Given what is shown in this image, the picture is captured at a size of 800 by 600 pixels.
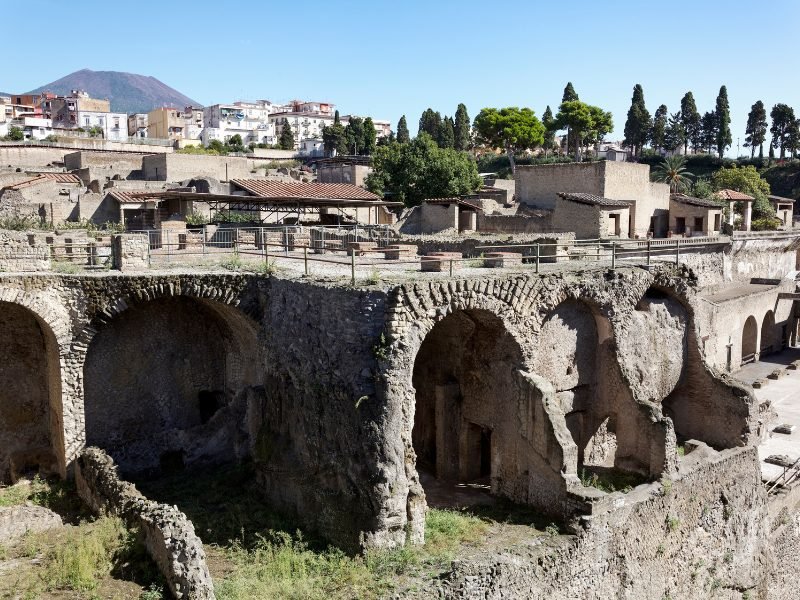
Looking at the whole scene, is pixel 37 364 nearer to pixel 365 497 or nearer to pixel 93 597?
pixel 93 597

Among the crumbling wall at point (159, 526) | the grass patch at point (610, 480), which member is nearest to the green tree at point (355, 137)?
the grass patch at point (610, 480)

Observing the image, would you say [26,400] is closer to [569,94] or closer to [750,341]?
[750,341]

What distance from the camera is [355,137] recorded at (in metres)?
80.5

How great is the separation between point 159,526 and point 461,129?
72407 millimetres

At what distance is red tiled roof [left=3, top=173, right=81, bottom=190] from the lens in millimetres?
35625

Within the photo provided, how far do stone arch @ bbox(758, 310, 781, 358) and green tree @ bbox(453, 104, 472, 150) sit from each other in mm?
51257

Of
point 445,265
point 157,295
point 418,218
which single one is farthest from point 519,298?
point 418,218

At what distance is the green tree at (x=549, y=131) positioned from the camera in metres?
69.7

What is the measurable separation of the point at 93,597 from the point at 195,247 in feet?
38.9

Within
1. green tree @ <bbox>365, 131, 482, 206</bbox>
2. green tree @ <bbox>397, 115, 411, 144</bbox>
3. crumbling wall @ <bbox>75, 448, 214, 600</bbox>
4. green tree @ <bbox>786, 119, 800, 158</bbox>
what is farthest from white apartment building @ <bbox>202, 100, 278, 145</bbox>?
crumbling wall @ <bbox>75, 448, 214, 600</bbox>

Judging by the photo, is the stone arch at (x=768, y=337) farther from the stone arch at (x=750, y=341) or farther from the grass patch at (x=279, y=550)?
the grass patch at (x=279, y=550)

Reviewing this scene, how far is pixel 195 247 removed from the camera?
20.9 meters

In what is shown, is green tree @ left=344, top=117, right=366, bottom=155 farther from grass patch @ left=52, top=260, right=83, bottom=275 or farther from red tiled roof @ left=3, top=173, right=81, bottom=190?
grass patch @ left=52, top=260, right=83, bottom=275

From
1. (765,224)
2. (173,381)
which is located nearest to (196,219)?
(173,381)
